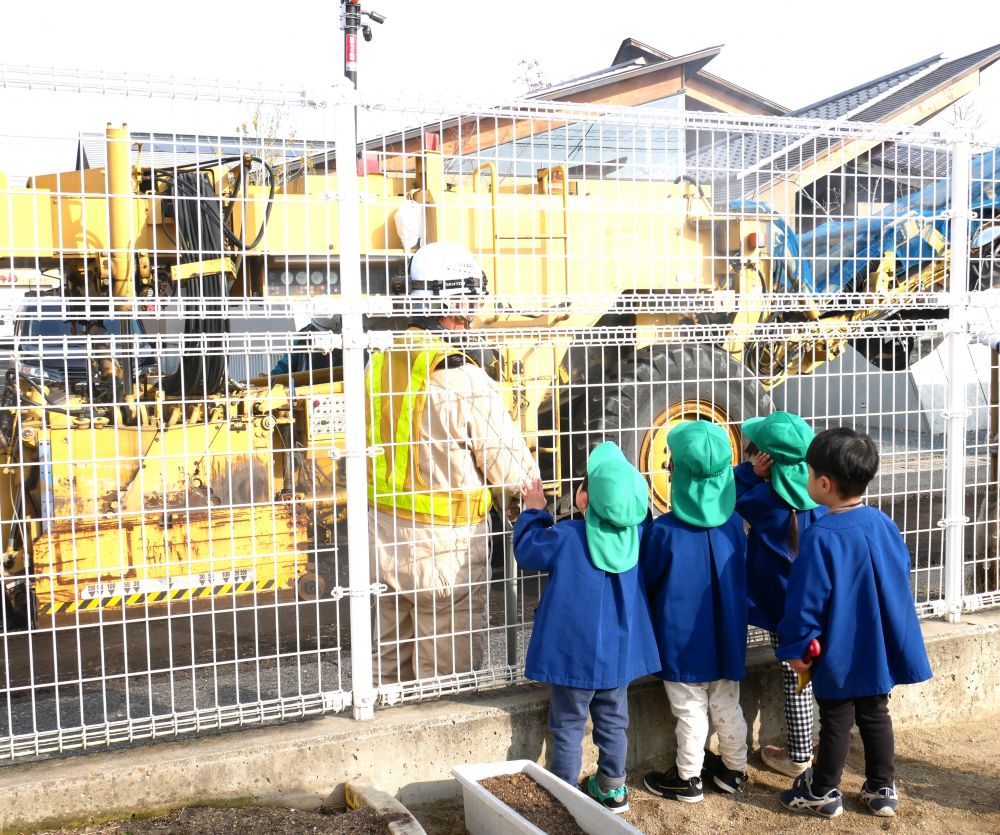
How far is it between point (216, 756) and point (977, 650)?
347cm

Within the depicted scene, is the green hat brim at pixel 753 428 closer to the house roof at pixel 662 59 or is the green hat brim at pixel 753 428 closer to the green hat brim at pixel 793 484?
the green hat brim at pixel 793 484

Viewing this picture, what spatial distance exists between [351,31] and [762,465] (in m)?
9.23

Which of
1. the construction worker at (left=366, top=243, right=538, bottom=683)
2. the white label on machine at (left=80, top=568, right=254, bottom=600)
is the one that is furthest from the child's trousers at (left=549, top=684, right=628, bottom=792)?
the white label on machine at (left=80, top=568, right=254, bottom=600)

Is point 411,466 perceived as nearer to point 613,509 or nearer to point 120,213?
point 613,509

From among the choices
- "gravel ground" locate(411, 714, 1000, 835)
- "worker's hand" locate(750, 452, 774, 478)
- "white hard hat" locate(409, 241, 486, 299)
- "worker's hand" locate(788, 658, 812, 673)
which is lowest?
"gravel ground" locate(411, 714, 1000, 835)

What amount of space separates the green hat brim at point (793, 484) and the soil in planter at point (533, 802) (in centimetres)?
147

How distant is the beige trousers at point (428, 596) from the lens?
4023 mm

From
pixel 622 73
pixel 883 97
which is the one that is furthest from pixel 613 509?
pixel 622 73

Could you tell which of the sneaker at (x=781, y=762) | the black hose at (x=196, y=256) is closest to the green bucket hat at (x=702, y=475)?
the sneaker at (x=781, y=762)

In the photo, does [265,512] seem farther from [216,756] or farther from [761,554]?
[761,554]

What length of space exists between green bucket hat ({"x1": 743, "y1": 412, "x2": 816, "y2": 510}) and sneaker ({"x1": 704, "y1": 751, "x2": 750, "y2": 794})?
1055 mm

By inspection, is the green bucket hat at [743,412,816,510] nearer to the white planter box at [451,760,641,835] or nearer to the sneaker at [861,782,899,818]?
the sneaker at [861,782,899,818]

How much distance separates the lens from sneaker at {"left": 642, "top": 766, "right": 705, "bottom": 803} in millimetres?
3875

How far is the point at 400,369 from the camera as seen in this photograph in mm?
4164
